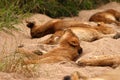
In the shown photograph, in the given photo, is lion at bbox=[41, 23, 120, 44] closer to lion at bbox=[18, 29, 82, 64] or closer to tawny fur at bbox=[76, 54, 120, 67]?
lion at bbox=[18, 29, 82, 64]

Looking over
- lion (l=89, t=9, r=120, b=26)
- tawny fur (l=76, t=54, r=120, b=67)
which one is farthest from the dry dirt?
lion (l=89, t=9, r=120, b=26)

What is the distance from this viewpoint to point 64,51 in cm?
661

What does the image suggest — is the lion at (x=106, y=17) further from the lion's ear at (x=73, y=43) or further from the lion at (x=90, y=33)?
the lion's ear at (x=73, y=43)

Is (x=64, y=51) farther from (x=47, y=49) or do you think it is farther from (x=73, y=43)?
(x=47, y=49)

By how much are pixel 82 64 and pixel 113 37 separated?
250cm

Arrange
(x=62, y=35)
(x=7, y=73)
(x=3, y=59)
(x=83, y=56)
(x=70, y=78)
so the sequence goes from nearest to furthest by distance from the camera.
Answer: (x=70, y=78)
(x=7, y=73)
(x=3, y=59)
(x=83, y=56)
(x=62, y=35)

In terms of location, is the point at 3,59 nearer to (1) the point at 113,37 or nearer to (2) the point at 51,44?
(2) the point at 51,44

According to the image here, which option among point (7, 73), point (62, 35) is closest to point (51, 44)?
point (62, 35)

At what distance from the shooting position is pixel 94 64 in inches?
239

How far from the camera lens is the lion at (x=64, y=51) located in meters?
6.12

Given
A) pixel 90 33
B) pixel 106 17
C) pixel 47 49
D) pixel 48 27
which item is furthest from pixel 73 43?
pixel 106 17

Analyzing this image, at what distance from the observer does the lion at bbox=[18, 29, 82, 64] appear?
612cm

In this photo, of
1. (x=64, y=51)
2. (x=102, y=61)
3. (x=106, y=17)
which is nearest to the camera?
(x=102, y=61)

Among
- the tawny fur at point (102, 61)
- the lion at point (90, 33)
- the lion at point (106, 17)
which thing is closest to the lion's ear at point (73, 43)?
the tawny fur at point (102, 61)
